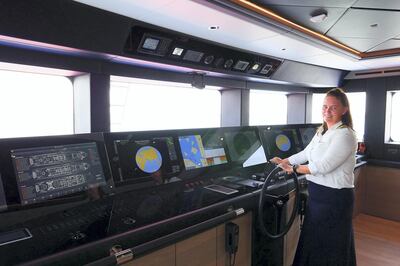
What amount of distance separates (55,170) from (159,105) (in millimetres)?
1724

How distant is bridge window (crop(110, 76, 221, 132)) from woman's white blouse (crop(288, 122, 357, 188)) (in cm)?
153

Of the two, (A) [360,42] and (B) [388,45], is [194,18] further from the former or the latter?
(B) [388,45]

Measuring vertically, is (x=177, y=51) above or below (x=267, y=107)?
above

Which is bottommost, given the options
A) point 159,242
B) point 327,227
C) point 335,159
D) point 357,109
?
point 327,227

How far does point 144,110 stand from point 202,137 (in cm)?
95

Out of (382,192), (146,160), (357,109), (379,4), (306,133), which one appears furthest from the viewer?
(357,109)

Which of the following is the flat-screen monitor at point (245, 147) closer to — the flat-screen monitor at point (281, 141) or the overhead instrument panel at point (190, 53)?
the flat-screen monitor at point (281, 141)

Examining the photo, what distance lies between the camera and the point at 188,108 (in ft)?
11.0

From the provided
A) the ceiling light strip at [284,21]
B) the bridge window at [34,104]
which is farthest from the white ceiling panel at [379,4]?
the bridge window at [34,104]

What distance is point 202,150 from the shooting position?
214 centimetres

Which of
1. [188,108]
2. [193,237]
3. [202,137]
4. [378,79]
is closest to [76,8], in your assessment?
[202,137]

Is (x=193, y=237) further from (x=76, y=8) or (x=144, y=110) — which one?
(x=144, y=110)

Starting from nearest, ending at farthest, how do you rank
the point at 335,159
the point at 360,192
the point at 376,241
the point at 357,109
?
the point at 335,159
the point at 376,241
the point at 360,192
the point at 357,109

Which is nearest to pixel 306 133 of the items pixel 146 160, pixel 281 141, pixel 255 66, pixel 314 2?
pixel 281 141
